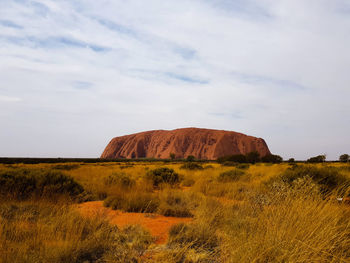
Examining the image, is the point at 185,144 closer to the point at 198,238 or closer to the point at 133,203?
the point at 133,203

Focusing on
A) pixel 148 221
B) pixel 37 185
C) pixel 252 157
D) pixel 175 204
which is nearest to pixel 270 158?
pixel 252 157

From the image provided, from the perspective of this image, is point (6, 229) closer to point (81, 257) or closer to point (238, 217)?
point (81, 257)

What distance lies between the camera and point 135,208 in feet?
23.1

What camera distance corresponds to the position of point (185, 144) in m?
106

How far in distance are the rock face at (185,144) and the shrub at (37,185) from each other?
86.8 m

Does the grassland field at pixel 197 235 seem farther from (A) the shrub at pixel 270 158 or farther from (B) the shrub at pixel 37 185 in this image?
(A) the shrub at pixel 270 158

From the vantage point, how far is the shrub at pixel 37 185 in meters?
8.02

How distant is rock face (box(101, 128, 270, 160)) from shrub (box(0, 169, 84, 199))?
8681 cm

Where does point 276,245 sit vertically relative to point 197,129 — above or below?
below

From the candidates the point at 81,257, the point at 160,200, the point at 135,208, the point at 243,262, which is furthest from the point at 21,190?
the point at 243,262

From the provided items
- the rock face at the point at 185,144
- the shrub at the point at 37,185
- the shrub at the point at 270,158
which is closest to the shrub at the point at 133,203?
the shrub at the point at 37,185

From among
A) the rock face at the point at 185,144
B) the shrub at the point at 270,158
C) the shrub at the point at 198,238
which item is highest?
the rock face at the point at 185,144

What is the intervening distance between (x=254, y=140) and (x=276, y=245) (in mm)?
103112

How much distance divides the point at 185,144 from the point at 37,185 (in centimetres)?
9838
